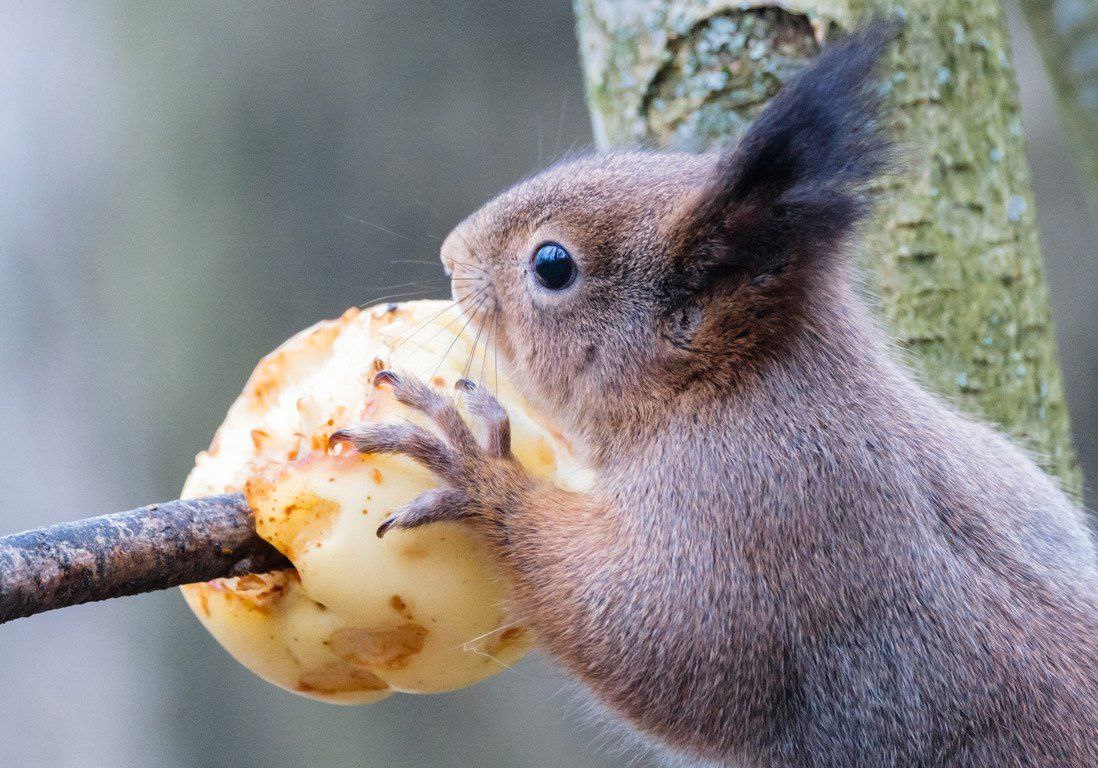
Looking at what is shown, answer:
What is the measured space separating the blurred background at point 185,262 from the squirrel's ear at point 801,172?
3370mm

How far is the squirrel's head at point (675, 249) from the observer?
161 cm

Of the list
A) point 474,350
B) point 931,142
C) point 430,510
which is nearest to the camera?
point 430,510

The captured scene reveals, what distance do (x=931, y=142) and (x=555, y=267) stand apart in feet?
2.35

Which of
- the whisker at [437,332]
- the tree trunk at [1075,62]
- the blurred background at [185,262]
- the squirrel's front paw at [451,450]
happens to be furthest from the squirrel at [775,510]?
the blurred background at [185,262]

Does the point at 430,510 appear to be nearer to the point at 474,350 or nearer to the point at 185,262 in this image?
the point at 474,350

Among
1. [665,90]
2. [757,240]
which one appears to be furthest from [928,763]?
[665,90]

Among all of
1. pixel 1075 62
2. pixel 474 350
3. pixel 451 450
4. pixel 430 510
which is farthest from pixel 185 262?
pixel 430 510

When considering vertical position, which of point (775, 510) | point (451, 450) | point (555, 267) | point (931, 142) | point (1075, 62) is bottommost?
point (775, 510)

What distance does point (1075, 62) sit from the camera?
251cm

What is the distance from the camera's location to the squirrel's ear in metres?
1.58

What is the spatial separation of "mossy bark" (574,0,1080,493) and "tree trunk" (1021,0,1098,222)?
1.55ft

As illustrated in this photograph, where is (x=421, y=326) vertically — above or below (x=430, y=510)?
above

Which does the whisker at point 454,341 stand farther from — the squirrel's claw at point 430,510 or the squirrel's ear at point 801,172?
the squirrel's ear at point 801,172

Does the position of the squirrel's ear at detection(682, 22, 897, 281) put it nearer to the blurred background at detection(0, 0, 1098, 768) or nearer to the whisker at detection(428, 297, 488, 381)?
the whisker at detection(428, 297, 488, 381)
